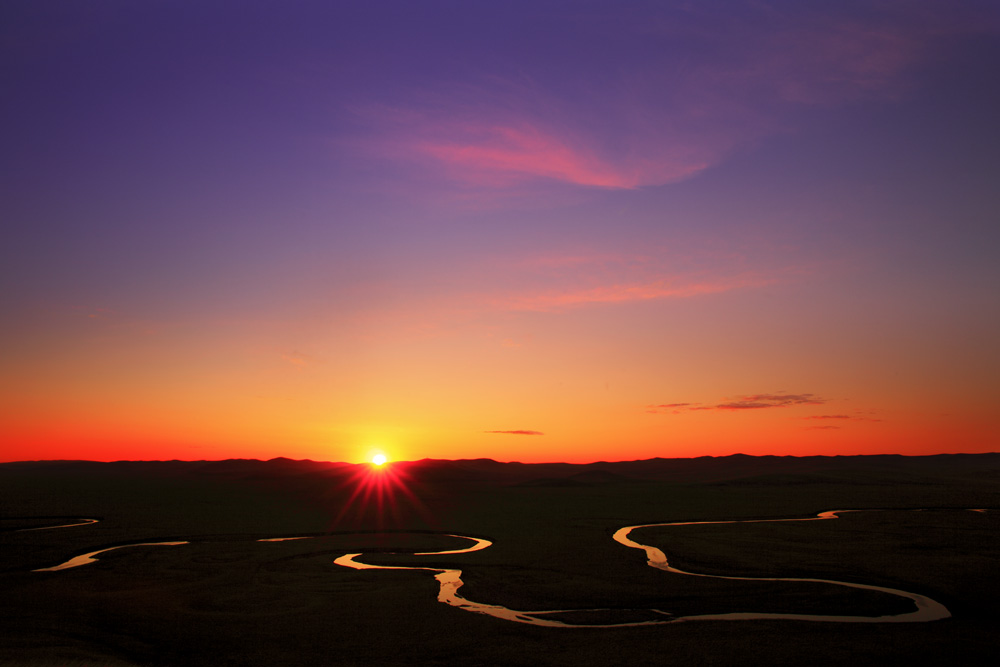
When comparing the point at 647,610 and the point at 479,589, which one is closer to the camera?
the point at 647,610

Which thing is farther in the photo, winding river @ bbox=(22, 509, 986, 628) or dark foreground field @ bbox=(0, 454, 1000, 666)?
winding river @ bbox=(22, 509, 986, 628)

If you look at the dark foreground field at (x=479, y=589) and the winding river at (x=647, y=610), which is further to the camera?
the winding river at (x=647, y=610)

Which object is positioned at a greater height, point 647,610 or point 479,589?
point 479,589

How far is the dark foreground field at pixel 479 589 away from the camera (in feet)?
58.1

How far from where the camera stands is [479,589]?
83.9 ft

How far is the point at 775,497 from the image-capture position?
76125mm

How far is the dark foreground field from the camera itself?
58.1 feet

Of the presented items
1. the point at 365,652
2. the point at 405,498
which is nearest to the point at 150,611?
the point at 365,652

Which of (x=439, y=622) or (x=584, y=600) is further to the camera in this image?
(x=584, y=600)

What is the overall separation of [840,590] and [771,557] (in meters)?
7.44

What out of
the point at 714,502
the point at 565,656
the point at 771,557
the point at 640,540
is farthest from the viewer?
the point at 714,502

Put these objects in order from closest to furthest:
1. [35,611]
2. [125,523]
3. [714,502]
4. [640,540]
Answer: [35,611] → [640,540] → [125,523] → [714,502]

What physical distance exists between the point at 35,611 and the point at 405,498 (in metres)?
51.6

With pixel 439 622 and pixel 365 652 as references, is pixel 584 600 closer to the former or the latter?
pixel 439 622
